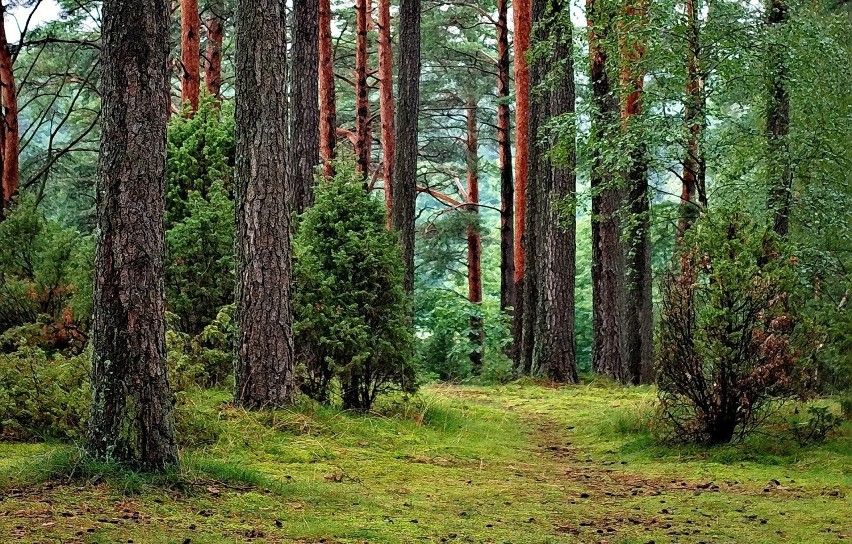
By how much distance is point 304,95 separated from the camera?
47.0 feet

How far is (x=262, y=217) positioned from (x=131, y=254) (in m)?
2.92

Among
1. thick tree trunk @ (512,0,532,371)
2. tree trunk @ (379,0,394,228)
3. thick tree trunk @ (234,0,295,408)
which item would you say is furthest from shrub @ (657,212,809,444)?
tree trunk @ (379,0,394,228)

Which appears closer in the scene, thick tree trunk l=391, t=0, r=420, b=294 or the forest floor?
the forest floor

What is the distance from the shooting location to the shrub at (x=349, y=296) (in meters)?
8.80

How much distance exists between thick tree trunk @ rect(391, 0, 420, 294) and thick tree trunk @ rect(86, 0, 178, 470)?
33.3ft

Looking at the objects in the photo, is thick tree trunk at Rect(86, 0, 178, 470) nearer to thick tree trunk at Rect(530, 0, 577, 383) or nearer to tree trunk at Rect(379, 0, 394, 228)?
thick tree trunk at Rect(530, 0, 577, 383)

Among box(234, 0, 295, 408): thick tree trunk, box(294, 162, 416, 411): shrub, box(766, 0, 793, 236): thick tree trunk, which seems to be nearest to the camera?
box(234, 0, 295, 408): thick tree trunk

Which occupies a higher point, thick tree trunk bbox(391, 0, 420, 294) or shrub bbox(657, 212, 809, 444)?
thick tree trunk bbox(391, 0, 420, 294)

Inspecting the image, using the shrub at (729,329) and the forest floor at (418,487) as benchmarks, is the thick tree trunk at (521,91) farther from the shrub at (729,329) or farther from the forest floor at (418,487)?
the shrub at (729,329)

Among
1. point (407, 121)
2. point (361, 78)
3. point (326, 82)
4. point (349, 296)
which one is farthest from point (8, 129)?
point (361, 78)

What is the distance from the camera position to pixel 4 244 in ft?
38.1

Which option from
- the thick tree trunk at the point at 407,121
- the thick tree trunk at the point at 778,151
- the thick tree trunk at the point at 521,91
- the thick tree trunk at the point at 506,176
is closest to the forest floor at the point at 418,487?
the thick tree trunk at the point at 778,151

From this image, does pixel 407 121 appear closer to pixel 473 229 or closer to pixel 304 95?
pixel 304 95

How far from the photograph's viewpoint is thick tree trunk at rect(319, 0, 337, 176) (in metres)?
20.9
